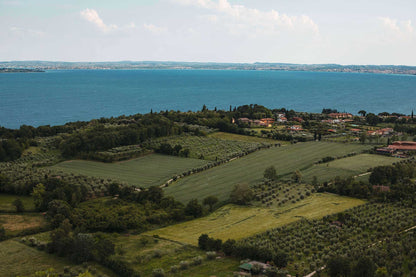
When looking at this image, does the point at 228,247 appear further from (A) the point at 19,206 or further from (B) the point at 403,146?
(B) the point at 403,146

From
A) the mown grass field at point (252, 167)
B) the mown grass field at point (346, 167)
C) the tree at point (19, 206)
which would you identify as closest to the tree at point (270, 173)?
the mown grass field at point (252, 167)

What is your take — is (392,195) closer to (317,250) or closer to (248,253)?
(317,250)

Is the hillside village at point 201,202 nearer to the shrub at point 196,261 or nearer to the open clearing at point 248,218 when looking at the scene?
the shrub at point 196,261

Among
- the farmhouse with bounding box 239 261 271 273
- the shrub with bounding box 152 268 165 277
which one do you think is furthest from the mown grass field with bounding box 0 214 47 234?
the farmhouse with bounding box 239 261 271 273

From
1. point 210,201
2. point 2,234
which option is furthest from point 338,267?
point 2,234

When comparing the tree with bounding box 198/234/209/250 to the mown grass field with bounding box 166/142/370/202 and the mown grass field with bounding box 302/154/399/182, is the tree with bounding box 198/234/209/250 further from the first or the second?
the mown grass field with bounding box 302/154/399/182

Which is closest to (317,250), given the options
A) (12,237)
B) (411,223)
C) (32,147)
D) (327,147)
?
(411,223)
